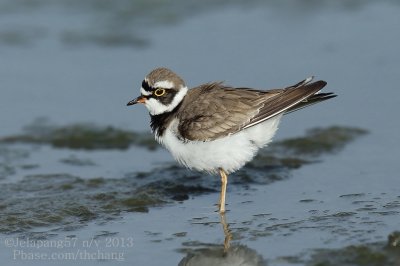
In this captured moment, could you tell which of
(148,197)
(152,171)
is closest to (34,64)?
(152,171)

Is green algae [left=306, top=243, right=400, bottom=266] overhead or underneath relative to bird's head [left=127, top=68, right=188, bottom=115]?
underneath

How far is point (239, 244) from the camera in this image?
7836mm

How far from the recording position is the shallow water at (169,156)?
26.1 feet

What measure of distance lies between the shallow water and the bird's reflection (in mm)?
19

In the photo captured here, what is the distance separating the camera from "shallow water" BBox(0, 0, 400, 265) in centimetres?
795

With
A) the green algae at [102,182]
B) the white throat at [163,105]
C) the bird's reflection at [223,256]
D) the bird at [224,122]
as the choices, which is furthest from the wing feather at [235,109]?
the bird's reflection at [223,256]

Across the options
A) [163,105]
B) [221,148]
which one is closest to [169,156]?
[163,105]

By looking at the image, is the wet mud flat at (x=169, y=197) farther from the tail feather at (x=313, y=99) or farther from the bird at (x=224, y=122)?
the tail feather at (x=313, y=99)

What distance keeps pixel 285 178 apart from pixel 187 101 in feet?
4.84

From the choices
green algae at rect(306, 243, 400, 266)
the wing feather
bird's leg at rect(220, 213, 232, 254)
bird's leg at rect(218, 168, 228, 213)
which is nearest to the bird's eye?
the wing feather

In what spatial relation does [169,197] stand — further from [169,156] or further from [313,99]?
[313,99]

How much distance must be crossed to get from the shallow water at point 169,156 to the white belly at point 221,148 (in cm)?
47

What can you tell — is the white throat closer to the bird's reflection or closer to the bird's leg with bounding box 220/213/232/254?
the bird's leg with bounding box 220/213/232/254

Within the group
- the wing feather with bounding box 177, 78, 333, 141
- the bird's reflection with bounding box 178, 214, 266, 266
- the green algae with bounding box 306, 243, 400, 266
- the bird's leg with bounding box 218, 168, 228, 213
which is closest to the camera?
the green algae with bounding box 306, 243, 400, 266
